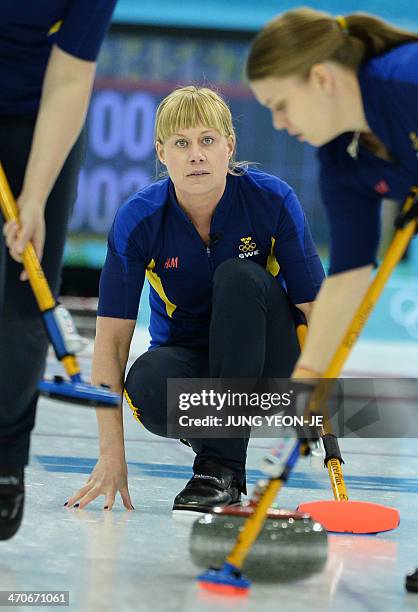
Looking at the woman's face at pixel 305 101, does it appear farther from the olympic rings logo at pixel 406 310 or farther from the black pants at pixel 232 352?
the olympic rings logo at pixel 406 310

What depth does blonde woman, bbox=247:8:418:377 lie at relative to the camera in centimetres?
187

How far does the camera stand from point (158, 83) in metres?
10.0

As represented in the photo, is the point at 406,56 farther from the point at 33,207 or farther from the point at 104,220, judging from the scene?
the point at 104,220

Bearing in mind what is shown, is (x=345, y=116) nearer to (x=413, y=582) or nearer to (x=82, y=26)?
(x=82, y=26)

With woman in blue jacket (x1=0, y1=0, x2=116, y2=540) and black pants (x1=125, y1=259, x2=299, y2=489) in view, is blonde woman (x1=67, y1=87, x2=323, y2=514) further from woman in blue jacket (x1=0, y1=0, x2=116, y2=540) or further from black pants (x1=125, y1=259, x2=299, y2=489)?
woman in blue jacket (x1=0, y1=0, x2=116, y2=540)

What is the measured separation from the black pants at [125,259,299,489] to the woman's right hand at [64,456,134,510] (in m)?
0.22

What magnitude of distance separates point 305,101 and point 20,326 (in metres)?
0.71

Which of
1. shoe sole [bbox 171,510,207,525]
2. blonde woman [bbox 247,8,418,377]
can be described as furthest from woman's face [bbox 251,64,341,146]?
shoe sole [bbox 171,510,207,525]

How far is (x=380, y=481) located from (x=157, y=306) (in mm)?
848

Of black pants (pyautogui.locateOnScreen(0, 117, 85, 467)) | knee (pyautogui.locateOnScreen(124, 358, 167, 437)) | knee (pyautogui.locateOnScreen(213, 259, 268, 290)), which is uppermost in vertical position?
black pants (pyautogui.locateOnScreen(0, 117, 85, 467))

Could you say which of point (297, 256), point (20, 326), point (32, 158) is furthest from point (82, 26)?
point (297, 256)

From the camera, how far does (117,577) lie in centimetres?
204

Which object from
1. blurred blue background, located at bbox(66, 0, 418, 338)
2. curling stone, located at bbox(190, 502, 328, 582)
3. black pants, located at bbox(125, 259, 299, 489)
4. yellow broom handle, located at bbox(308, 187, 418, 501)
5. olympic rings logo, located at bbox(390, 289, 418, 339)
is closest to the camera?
yellow broom handle, located at bbox(308, 187, 418, 501)

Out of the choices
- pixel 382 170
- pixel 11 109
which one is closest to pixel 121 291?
pixel 11 109
